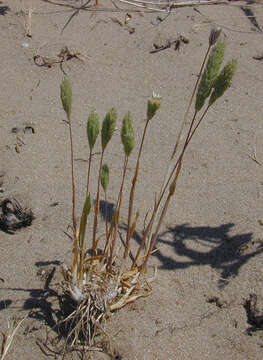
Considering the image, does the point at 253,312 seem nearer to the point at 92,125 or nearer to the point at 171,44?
the point at 92,125

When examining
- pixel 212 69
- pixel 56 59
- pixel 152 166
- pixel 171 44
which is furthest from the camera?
pixel 171 44

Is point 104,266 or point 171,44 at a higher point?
point 171,44

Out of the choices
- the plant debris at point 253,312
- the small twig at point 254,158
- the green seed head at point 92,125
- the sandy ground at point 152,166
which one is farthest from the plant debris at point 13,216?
the small twig at point 254,158

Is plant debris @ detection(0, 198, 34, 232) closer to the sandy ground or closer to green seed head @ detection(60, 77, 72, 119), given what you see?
the sandy ground

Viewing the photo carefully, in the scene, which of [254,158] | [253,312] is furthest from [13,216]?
[254,158]

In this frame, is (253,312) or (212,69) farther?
(253,312)

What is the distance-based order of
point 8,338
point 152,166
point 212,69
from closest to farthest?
point 212,69
point 8,338
point 152,166
